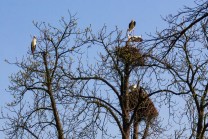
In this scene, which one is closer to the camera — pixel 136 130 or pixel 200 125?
pixel 200 125

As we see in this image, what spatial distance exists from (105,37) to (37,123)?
2872 millimetres

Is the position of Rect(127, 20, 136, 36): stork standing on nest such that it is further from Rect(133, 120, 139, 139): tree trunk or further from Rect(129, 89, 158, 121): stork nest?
Rect(133, 120, 139, 139): tree trunk

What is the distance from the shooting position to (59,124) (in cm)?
1270

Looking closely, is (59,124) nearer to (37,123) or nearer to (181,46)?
(37,123)

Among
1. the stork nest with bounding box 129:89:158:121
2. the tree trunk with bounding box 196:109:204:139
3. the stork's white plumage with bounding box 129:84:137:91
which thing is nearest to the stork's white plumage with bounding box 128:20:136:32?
the stork nest with bounding box 129:89:158:121

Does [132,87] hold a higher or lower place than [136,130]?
higher

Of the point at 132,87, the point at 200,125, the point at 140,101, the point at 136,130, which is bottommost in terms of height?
the point at 200,125

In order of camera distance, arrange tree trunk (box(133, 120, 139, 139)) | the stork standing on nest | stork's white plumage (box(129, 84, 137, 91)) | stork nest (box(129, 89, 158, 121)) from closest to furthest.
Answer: stork nest (box(129, 89, 158, 121))
tree trunk (box(133, 120, 139, 139))
stork's white plumage (box(129, 84, 137, 91))
the stork standing on nest

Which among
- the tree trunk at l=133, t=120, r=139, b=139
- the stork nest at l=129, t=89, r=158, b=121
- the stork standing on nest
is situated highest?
the stork standing on nest

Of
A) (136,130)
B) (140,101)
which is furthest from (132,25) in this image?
(140,101)

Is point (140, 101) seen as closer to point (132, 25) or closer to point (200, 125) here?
point (200, 125)

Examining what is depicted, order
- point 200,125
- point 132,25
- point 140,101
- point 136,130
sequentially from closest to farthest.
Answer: point 200,125 < point 140,101 < point 136,130 < point 132,25

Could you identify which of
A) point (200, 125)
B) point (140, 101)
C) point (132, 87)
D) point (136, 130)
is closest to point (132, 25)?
point (132, 87)

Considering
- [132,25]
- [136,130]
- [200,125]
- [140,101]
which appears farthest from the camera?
[132,25]
